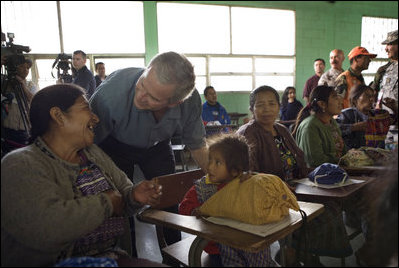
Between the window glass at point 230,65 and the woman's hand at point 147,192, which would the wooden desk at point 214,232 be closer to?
the woman's hand at point 147,192

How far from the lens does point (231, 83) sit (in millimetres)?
7836

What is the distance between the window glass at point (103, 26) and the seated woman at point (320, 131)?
5.22 meters

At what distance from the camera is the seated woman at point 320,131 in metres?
2.34

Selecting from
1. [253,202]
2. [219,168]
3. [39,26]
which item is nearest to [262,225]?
[253,202]

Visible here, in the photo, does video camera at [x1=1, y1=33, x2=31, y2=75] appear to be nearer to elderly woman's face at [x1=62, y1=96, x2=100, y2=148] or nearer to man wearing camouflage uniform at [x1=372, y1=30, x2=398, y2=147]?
elderly woman's face at [x1=62, y1=96, x2=100, y2=148]

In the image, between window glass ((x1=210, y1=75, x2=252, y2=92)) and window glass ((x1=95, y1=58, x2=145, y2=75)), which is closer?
window glass ((x1=95, y1=58, x2=145, y2=75))

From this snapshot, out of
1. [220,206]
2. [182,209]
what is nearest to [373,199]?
[220,206]

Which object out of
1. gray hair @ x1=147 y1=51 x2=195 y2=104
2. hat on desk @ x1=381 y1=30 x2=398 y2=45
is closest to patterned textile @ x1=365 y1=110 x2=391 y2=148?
hat on desk @ x1=381 y1=30 x2=398 y2=45

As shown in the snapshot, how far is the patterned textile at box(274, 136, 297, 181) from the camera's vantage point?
217 centimetres

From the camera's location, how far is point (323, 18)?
27.5 feet

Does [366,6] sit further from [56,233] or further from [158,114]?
[56,233]

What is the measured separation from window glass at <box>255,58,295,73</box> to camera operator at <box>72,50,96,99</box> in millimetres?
4882

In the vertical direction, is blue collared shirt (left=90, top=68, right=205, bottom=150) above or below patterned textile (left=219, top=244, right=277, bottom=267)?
above

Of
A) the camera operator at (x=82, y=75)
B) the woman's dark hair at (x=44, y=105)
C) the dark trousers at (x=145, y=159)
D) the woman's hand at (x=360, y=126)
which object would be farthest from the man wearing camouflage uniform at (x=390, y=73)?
the camera operator at (x=82, y=75)
